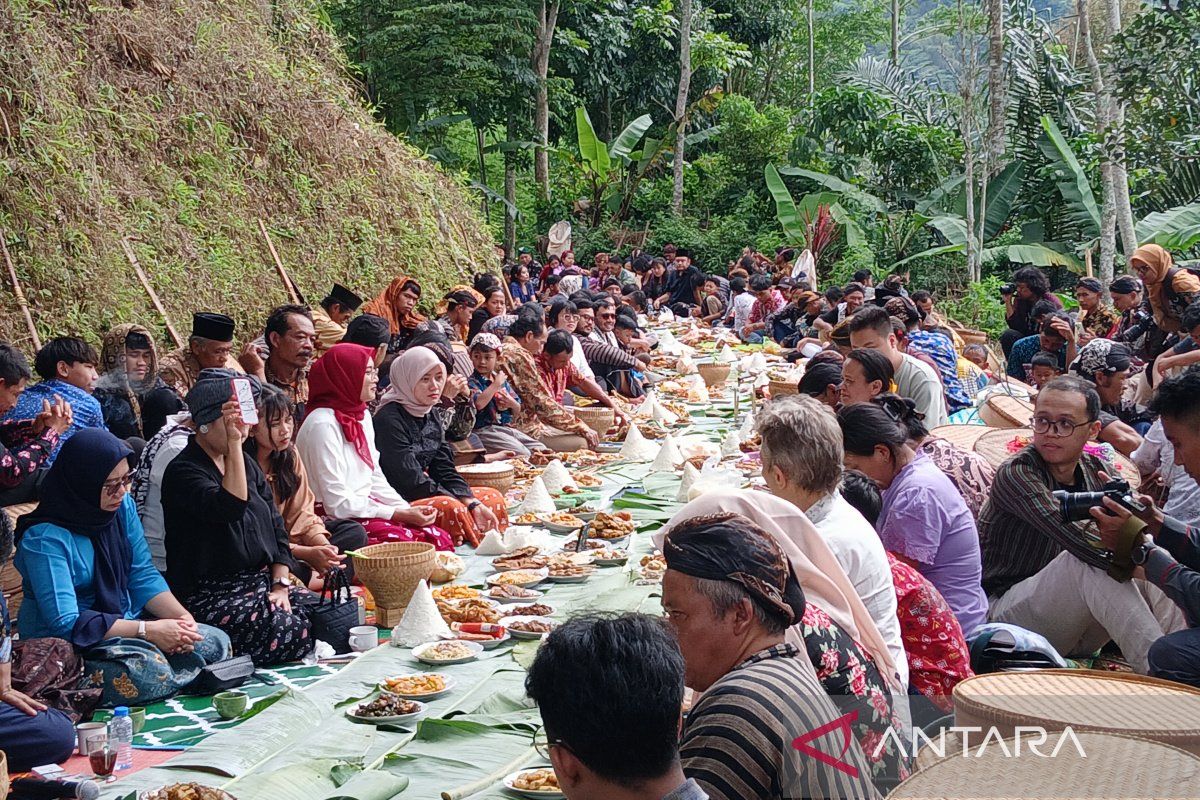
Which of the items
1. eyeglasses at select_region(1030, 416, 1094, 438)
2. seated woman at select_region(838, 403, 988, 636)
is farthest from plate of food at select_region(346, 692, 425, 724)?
eyeglasses at select_region(1030, 416, 1094, 438)

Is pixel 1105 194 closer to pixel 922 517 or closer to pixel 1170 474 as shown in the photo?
pixel 1170 474

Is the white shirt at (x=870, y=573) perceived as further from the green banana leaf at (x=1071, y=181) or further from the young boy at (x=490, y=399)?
the green banana leaf at (x=1071, y=181)

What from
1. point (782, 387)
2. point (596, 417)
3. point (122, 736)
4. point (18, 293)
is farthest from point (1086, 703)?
point (18, 293)

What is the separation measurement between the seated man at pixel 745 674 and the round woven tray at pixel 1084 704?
52 centimetres

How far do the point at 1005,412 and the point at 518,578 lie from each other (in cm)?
324

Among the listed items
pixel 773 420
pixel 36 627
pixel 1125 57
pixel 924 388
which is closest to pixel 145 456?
pixel 36 627

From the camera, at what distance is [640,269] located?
22.2m

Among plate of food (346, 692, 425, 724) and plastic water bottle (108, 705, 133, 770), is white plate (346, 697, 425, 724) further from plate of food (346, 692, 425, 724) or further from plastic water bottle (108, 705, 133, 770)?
plastic water bottle (108, 705, 133, 770)

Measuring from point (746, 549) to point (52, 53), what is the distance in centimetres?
874

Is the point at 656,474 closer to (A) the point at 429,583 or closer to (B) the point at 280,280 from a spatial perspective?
(A) the point at 429,583

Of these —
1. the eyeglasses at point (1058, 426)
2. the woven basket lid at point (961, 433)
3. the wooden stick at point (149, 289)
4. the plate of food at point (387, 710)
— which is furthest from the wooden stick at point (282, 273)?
the eyeglasses at point (1058, 426)

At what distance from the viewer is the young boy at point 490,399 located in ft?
27.2

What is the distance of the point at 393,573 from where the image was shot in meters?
4.99

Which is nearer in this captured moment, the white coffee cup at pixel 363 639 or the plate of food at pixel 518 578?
the white coffee cup at pixel 363 639
